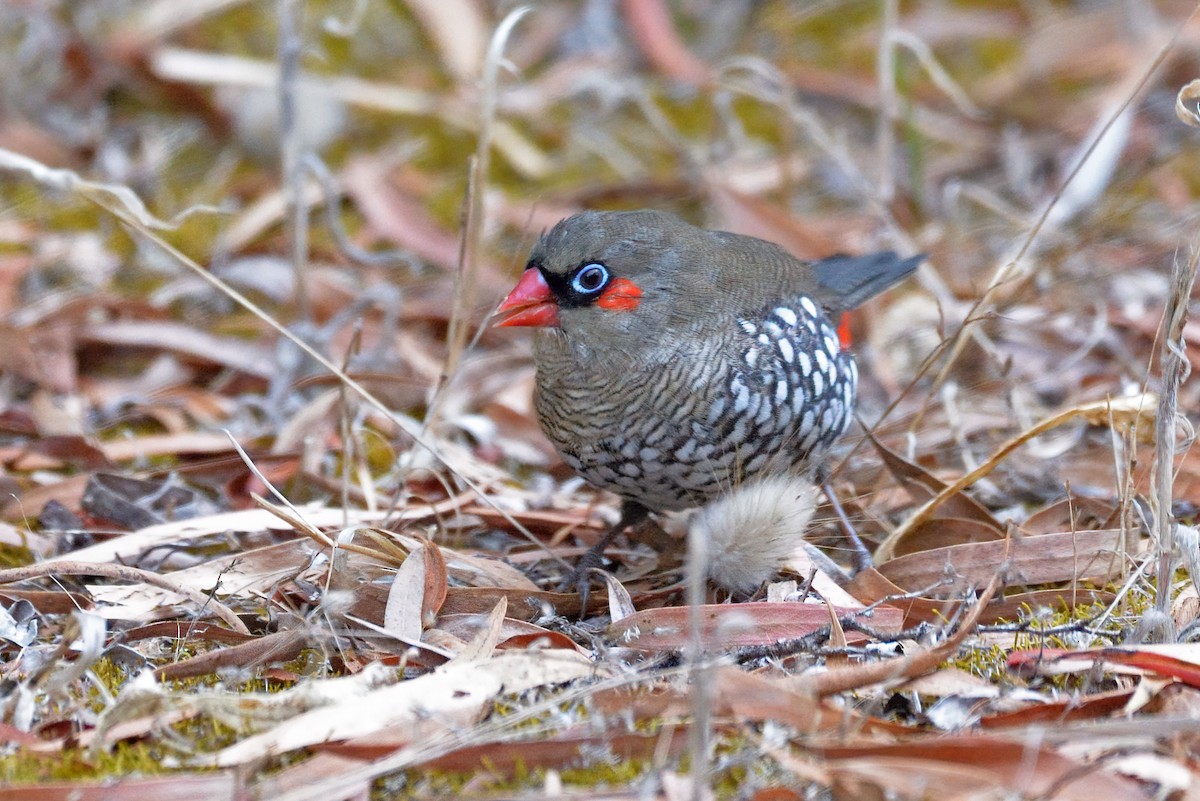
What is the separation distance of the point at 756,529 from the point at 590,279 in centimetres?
79

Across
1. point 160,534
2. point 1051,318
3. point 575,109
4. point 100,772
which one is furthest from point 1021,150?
point 100,772

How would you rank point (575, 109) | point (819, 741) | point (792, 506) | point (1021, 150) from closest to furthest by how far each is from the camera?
point (819, 741)
point (792, 506)
point (1021, 150)
point (575, 109)

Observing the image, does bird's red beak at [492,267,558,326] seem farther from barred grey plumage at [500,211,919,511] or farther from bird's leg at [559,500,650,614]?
bird's leg at [559,500,650,614]

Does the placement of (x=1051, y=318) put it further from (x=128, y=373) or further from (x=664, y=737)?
(x=128, y=373)

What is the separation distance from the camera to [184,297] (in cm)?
479

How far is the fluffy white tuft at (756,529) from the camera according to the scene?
2.72 metres

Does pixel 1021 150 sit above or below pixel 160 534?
above

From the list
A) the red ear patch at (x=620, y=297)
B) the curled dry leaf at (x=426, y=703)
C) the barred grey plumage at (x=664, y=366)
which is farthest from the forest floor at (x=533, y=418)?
the red ear patch at (x=620, y=297)

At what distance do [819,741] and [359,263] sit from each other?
10.2ft

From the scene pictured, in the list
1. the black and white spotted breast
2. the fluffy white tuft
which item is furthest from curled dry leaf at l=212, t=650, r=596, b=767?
the black and white spotted breast

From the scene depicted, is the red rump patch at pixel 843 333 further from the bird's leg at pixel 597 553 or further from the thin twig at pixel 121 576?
the thin twig at pixel 121 576

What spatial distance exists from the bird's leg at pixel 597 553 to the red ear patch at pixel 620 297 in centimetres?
54

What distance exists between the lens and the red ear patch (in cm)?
316

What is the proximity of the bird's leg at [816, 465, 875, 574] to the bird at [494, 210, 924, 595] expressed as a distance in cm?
14
